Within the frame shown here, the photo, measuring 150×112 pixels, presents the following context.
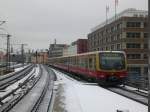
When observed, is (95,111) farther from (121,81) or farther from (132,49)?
(132,49)

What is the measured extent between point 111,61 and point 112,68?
0.60 meters

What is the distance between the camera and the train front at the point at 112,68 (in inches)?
1149

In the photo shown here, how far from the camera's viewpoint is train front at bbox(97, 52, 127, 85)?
95.8 ft

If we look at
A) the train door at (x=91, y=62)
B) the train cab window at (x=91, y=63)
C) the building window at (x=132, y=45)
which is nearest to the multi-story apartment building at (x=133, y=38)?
the building window at (x=132, y=45)

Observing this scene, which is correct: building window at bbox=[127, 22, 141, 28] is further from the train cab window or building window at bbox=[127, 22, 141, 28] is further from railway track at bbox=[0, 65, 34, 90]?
the train cab window

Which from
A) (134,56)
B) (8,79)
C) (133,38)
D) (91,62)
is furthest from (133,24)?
(91,62)

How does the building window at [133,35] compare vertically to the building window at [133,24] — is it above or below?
below

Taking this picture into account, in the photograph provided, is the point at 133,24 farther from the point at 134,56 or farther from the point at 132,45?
the point at 134,56

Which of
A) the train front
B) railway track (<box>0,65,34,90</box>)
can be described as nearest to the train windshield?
the train front

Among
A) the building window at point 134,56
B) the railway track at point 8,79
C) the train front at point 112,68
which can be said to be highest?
the building window at point 134,56

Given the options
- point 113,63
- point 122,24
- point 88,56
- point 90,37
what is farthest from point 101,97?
point 90,37

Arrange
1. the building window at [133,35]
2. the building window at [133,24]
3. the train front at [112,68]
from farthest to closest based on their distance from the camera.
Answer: the building window at [133,35] < the building window at [133,24] < the train front at [112,68]

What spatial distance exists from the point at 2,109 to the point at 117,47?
7464 centimetres

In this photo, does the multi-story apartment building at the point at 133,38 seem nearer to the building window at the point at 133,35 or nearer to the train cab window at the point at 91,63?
the building window at the point at 133,35
